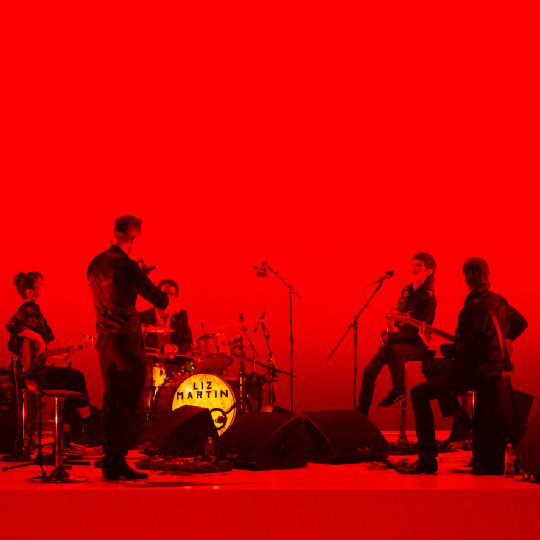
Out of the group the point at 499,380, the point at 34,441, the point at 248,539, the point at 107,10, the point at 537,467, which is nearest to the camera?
the point at 248,539

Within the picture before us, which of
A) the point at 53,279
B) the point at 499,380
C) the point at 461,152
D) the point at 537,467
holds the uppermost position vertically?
the point at 461,152

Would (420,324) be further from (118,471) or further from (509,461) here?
(118,471)

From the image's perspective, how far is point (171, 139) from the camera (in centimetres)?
812

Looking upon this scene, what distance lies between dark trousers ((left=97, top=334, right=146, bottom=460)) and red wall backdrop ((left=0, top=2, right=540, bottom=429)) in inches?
152

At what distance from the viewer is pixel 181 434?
216 inches

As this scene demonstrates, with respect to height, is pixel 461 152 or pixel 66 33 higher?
pixel 66 33

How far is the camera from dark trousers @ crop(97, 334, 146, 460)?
4371mm

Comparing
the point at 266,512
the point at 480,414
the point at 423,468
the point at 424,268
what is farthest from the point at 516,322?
the point at 266,512

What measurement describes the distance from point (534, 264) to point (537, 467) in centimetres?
401

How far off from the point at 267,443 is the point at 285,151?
3.75 meters

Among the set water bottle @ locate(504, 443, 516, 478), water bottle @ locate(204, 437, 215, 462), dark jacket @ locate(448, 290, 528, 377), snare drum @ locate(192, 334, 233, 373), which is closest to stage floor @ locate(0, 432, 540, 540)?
water bottle @ locate(504, 443, 516, 478)

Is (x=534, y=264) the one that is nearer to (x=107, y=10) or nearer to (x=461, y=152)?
(x=461, y=152)

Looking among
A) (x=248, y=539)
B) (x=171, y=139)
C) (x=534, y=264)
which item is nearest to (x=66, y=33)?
(x=171, y=139)

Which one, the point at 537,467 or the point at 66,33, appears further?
the point at 66,33
